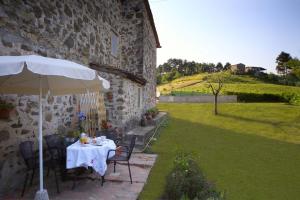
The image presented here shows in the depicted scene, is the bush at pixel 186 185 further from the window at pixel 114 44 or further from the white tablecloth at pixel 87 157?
the window at pixel 114 44

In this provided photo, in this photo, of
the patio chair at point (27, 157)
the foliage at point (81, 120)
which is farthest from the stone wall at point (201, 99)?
the patio chair at point (27, 157)

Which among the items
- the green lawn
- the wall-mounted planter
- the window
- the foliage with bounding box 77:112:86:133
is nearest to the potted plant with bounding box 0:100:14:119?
the green lawn

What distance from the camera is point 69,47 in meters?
8.65

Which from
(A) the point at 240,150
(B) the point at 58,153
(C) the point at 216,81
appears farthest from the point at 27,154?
(C) the point at 216,81

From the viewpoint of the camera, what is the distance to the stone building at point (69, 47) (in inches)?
228

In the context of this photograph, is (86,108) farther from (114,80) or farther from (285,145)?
(285,145)

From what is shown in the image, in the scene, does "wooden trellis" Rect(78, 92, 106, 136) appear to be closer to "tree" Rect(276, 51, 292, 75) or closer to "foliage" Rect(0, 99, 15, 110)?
"foliage" Rect(0, 99, 15, 110)

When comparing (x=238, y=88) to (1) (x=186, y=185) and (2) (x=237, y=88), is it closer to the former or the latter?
(2) (x=237, y=88)

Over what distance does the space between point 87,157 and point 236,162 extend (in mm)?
5802

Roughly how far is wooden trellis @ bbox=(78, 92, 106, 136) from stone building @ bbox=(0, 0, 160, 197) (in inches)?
21.0

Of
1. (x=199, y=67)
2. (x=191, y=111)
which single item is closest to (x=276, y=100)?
(x=191, y=111)

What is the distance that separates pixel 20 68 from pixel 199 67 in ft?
257

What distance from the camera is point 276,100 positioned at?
110 feet

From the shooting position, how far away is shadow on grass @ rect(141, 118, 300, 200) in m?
6.94
